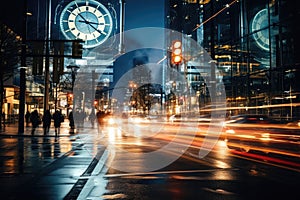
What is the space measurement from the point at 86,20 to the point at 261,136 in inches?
2349

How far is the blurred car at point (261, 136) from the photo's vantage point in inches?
571

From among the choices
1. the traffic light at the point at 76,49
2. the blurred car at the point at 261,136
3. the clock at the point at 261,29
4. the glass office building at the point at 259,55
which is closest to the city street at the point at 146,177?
the blurred car at the point at 261,136

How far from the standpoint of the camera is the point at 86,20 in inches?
2793

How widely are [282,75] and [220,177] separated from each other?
26.9 m

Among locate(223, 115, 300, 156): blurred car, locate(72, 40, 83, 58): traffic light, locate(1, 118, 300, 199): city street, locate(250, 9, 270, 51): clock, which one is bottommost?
locate(1, 118, 300, 199): city street

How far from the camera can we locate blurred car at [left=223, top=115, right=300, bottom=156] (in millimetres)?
14492

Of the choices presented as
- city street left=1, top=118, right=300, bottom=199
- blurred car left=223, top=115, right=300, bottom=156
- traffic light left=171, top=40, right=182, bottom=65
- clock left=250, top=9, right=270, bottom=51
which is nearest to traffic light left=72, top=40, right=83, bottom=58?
city street left=1, top=118, right=300, bottom=199

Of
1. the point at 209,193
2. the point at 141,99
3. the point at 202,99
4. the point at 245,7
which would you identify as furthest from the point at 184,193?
the point at 141,99

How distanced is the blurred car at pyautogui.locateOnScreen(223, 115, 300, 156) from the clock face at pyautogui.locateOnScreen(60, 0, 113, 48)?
5345 cm

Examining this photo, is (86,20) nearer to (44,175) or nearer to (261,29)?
(261,29)

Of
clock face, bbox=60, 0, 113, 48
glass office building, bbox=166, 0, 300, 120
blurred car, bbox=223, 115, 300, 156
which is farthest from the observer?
clock face, bbox=60, 0, 113, 48

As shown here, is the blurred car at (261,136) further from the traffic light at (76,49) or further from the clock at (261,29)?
the clock at (261,29)

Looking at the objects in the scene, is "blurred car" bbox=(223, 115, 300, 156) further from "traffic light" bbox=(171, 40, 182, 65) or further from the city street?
"traffic light" bbox=(171, 40, 182, 65)

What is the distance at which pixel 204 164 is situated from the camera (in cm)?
1305
